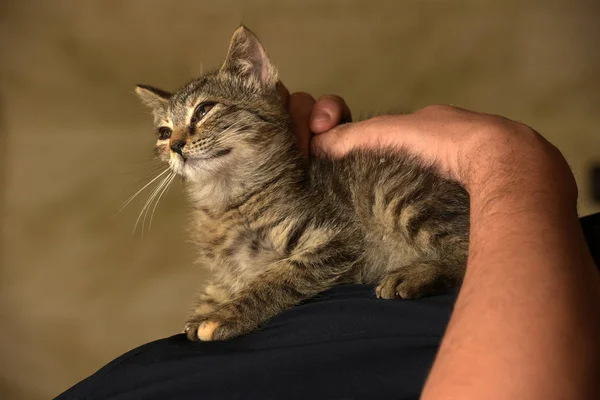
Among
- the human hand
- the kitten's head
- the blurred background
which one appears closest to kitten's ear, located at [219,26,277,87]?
the kitten's head

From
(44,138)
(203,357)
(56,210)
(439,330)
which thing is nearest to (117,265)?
(56,210)

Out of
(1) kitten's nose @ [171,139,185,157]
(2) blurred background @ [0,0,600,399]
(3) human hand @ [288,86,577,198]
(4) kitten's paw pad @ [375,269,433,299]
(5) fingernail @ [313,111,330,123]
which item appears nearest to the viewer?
(3) human hand @ [288,86,577,198]

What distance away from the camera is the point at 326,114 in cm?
157

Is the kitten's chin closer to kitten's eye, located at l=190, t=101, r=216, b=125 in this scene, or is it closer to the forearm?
kitten's eye, located at l=190, t=101, r=216, b=125

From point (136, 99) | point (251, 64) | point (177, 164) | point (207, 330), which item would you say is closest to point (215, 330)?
point (207, 330)

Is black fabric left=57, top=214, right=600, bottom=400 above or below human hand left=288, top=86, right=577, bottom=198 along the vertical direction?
below

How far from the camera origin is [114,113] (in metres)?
2.97

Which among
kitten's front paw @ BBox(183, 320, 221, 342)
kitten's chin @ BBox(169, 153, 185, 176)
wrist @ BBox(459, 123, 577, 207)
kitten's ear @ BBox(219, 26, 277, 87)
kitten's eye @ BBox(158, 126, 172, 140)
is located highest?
kitten's ear @ BBox(219, 26, 277, 87)

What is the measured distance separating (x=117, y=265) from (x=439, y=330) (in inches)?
94.2

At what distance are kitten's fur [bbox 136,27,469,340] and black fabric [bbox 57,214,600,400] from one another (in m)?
0.16

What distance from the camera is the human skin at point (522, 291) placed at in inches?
23.5

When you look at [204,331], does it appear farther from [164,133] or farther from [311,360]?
[164,133]

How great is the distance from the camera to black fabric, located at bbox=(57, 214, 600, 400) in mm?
794

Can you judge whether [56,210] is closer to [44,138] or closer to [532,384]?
[44,138]
